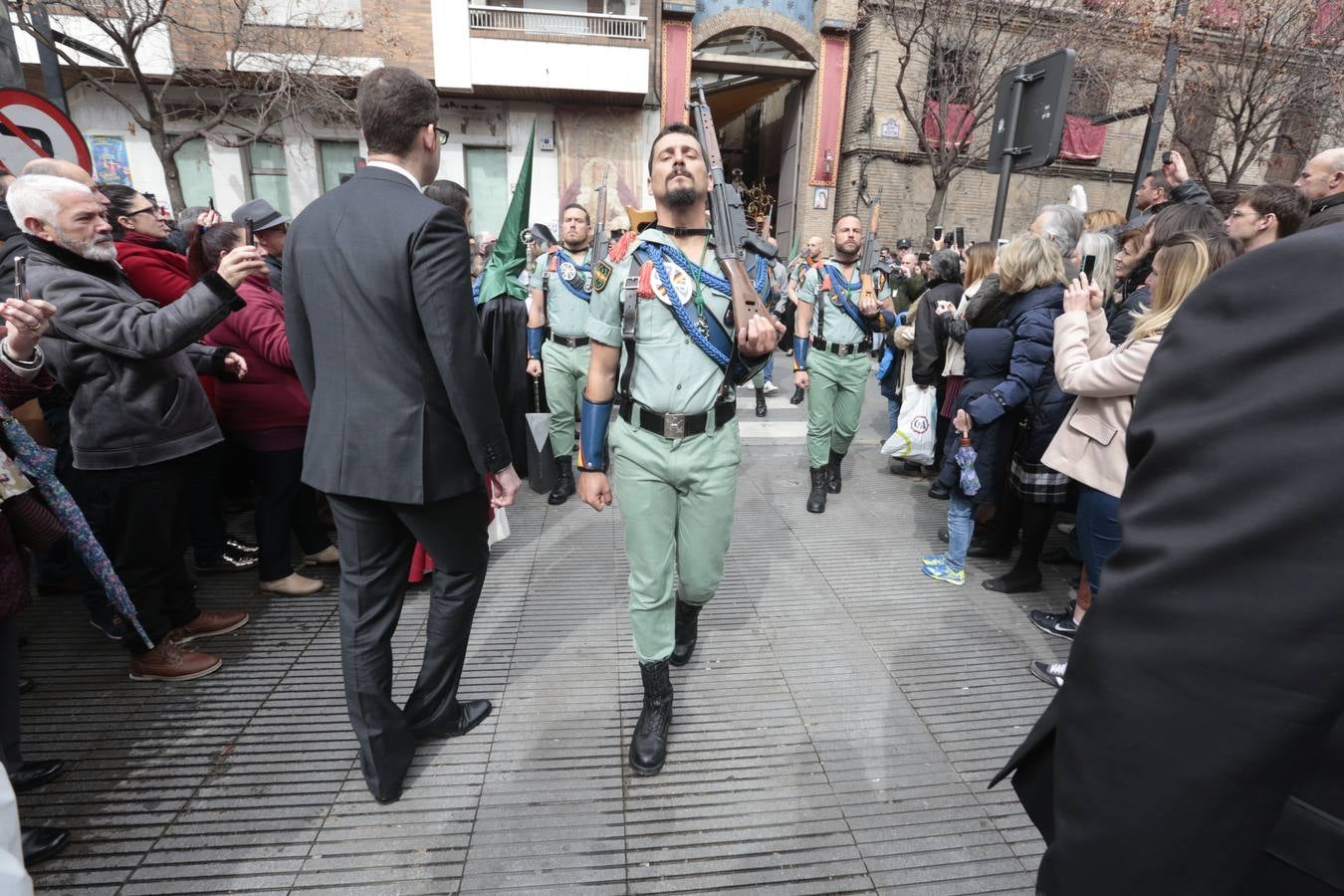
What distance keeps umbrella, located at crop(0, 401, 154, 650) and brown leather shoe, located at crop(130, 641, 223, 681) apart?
20.3 inches

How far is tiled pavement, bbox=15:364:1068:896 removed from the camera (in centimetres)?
211

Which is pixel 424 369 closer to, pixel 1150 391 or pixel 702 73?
pixel 1150 391

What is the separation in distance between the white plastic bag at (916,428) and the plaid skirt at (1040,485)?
1.02m

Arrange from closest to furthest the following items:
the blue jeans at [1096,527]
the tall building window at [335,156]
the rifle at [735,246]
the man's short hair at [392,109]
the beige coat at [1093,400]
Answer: the man's short hair at [392,109]
the rifle at [735,246]
the beige coat at [1093,400]
the blue jeans at [1096,527]
the tall building window at [335,156]

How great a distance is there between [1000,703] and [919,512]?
7.93 feet

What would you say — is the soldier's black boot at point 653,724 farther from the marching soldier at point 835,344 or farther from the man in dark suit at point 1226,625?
the marching soldier at point 835,344

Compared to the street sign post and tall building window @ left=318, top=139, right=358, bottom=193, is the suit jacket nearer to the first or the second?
the street sign post

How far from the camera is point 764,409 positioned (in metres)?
8.10

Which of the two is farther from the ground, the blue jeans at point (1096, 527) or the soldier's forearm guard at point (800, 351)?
the soldier's forearm guard at point (800, 351)

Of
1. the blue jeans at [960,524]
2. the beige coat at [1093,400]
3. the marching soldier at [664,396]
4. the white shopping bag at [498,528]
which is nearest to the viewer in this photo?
the marching soldier at [664,396]

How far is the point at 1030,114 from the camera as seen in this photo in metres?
4.79

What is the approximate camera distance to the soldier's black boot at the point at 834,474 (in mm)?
5527


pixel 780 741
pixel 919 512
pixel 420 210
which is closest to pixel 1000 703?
pixel 780 741

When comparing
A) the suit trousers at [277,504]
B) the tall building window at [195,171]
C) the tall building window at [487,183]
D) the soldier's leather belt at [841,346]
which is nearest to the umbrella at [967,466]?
the soldier's leather belt at [841,346]
